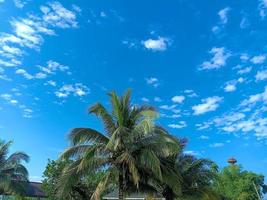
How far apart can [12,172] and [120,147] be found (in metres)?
20.4

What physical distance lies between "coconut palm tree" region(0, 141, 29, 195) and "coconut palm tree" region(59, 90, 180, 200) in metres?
17.3

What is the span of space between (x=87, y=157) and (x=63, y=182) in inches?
81.1

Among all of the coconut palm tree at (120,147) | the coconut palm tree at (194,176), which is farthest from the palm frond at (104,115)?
the coconut palm tree at (194,176)

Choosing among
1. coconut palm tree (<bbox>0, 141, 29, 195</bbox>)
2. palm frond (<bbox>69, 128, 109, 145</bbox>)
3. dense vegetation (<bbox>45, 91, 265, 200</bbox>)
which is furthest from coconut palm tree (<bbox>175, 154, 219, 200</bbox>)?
coconut palm tree (<bbox>0, 141, 29, 195</bbox>)

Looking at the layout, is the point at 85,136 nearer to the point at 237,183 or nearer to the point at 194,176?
the point at 194,176

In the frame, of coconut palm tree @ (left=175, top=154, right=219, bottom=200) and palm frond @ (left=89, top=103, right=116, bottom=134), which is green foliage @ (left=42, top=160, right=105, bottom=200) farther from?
palm frond @ (left=89, top=103, right=116, bottom=134)

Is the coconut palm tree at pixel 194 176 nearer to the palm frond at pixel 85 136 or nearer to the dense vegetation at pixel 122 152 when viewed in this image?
the dense vegetation at pixel 122 152

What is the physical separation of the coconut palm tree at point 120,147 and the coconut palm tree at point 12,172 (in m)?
17.3

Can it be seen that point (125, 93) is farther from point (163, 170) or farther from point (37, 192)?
point (37, 192)

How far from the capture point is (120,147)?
20.7 metres

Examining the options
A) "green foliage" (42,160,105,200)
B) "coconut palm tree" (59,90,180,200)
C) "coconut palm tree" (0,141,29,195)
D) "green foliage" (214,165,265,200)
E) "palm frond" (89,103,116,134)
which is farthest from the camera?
"green foliage" (214,165,265,200)

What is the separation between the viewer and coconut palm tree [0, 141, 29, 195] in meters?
36.2

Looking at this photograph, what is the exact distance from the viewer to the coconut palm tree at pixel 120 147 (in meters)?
20.1

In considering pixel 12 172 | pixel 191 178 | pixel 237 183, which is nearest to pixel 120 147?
pixel 191 178
